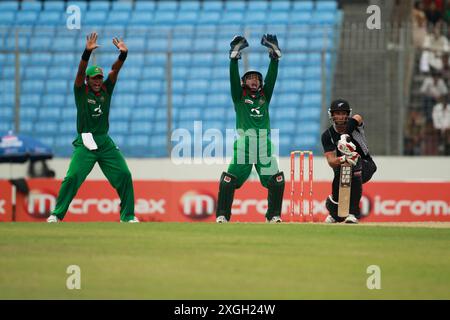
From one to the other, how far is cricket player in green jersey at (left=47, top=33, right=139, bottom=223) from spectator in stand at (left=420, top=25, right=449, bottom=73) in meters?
8.95

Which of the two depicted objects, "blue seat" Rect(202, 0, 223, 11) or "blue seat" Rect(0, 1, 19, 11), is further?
"blue seat" Rect(0, 1, 19, 11)

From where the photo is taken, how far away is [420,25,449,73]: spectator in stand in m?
24.0

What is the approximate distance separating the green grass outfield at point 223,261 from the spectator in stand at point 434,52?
9.41m

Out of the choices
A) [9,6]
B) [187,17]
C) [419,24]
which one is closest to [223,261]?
[419,24]

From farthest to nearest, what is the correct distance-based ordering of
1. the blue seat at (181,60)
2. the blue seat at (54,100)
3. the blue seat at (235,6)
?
the blue seat at (235,6) → the blue seat at (181,60) → the blue seat at (54,100)

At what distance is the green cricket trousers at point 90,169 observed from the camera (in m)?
15.9

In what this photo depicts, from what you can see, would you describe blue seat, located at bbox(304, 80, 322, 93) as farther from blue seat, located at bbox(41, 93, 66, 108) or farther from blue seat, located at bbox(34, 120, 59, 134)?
blue seat, located at bbox(34, 120, 59, 134)

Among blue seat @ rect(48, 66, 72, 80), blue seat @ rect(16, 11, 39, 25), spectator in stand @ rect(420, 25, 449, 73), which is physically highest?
blue seat @ rect(16, 11, 39, 25)

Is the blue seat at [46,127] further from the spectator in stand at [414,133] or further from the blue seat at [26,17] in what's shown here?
the spectator in stand at [414,133]

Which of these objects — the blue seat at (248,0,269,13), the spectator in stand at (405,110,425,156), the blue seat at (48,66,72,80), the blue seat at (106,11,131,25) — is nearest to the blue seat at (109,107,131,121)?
the blue seat at (48,66,72,80)

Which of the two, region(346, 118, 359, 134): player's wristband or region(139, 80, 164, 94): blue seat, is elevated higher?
region(139, 80, 164, 94): blue seat

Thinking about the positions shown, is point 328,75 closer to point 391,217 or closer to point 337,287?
point 391,217

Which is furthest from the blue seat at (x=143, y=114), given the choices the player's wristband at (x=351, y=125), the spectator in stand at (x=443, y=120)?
the player's wristband at (x=351, y=125)

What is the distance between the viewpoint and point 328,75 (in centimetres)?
2378
